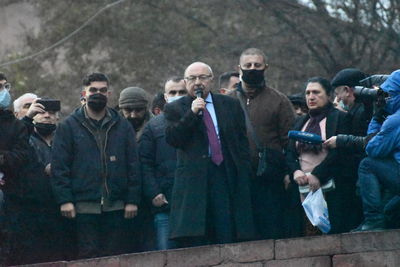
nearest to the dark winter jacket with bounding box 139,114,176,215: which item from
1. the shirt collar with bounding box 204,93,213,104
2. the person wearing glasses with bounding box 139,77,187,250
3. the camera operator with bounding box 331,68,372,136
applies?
the person wearing glasses with bounding box 139,77,187,250

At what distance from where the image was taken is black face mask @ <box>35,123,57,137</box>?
15.1 metres

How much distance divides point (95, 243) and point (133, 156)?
33.9 inches

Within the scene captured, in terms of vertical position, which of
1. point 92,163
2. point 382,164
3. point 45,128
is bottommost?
point 382,164

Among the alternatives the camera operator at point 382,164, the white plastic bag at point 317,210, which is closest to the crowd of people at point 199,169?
the camera operator at point 382,164

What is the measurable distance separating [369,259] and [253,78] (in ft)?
7.03

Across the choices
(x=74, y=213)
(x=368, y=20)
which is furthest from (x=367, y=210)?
(x=368, y=20)

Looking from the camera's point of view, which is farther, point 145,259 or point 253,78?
point 253,78

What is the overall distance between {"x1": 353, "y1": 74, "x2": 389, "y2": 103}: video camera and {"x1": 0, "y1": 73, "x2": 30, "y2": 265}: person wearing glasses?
296 centimetres

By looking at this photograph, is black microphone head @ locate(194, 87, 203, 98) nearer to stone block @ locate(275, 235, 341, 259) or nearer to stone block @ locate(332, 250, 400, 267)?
stone block @ locate(275, 235, 341, 259)

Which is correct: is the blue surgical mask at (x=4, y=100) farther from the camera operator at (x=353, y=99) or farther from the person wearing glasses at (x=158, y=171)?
the camera operator at (x=353, y=99)

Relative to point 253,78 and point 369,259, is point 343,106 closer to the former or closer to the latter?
point 253,78

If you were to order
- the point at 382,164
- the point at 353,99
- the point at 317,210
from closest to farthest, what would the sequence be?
the point at 382,164
the point at 317,210
the point at 353,99

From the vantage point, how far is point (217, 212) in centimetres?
1382

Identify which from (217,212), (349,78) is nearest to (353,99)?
(349,78)
